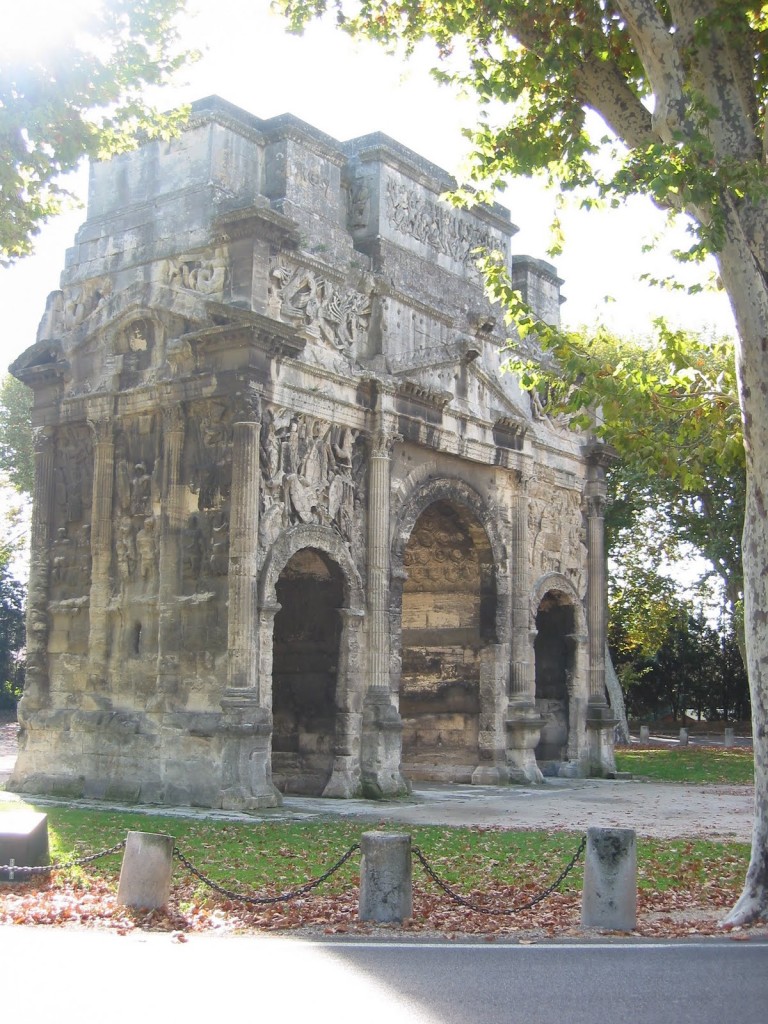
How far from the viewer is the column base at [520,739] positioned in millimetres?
23219

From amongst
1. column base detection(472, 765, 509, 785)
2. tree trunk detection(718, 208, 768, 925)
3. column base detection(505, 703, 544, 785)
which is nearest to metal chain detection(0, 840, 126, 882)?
tree trunk detection(718, 208, 768, 925)

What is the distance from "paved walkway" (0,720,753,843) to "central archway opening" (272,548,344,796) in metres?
1.18

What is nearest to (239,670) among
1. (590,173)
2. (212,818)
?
(212,818)

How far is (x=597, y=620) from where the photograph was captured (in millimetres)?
26906

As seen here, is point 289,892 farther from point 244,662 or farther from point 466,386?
point 466,386

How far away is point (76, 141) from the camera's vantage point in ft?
42.8

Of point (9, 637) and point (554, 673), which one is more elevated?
point (9, 637)

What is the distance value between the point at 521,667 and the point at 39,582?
8.76 m

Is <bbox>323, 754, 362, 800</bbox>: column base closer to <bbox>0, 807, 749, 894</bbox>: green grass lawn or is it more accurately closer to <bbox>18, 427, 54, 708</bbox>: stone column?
<bbox>0, 807, 749, 894</bbox>: green grass lawn

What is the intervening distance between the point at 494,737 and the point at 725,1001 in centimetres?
1572

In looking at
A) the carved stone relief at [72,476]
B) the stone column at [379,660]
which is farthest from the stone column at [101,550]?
the stone column at [379,660]

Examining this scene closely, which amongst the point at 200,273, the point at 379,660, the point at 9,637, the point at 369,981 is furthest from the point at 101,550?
the point at 9,637

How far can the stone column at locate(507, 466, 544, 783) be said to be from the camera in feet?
76.4

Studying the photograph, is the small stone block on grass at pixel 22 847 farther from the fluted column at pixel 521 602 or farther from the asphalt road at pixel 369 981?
the fluted column at pixel 521 602
